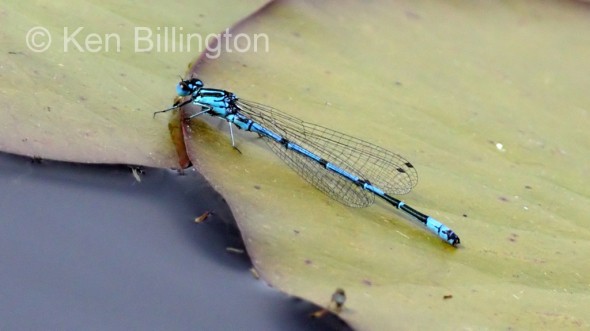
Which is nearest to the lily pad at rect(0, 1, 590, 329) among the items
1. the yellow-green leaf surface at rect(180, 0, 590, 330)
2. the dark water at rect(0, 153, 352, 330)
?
the yellow-green leaf surface at rect(180, 0, 590, 330)

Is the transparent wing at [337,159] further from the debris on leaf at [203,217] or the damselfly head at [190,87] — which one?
the debris on leaf at [203,217]

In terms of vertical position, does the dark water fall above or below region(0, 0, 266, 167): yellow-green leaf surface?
below

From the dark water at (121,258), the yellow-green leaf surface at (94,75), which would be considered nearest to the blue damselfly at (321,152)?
the yellow-green leaf surface at (94,75)

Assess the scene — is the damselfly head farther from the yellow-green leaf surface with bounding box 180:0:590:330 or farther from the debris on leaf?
the debris on leaf

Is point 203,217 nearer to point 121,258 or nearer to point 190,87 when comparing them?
point 121,258

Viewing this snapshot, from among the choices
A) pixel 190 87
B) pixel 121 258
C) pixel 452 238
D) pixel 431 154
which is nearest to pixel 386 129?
pixel 431 154
